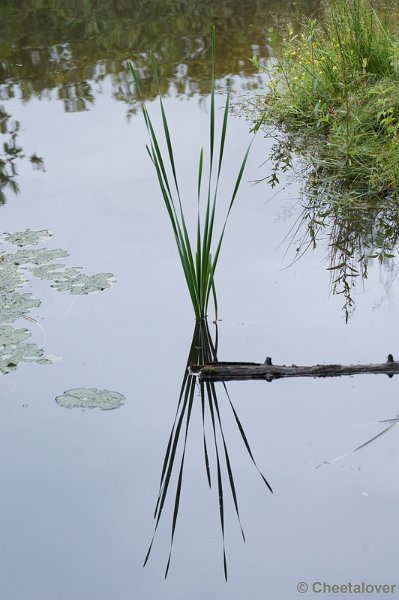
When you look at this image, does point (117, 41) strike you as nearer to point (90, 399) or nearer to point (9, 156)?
point (9, 156)

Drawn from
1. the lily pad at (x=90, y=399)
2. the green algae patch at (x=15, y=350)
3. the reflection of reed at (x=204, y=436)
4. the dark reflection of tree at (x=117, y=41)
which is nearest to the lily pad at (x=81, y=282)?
the green algae patch at (x=15, y=350)

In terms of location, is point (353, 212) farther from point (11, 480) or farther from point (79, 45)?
point (79, 45)

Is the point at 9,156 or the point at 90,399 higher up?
the point at 9,156

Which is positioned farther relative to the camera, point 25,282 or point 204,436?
point 25,282

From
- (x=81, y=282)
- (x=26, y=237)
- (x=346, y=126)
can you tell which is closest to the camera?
(x=81, y=282)

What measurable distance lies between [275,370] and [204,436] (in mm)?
331

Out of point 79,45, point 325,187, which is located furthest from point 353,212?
point 79,45

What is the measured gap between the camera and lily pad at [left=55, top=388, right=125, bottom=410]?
8.58 ft

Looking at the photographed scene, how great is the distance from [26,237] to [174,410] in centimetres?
136

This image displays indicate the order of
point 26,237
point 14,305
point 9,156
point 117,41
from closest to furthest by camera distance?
point 14,305 < point 26,237 < point 9,156 < point 117,41

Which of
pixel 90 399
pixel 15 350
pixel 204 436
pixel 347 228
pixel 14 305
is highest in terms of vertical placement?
pixel 347 228

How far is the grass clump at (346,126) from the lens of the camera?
12.2ft

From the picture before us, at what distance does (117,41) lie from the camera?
21.0 ft

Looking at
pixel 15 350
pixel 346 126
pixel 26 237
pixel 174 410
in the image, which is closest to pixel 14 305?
pixel 15 350
